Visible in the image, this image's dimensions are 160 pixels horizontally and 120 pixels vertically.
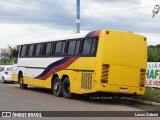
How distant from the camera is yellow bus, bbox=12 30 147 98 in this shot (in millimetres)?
17906

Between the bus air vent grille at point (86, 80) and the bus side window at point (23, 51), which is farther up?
the bus side window at point (23, 51)

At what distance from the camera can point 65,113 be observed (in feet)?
45.2

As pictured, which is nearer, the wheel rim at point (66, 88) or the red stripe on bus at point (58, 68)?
the red stripe on bus at point (58, 68)

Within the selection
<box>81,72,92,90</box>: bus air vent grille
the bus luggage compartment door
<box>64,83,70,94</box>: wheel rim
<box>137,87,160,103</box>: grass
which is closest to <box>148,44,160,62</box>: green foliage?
<box>137,87,160,103</box>: grass

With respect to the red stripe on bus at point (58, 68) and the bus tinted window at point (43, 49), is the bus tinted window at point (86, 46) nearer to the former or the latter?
the red stripe on bus at point (58, 68)

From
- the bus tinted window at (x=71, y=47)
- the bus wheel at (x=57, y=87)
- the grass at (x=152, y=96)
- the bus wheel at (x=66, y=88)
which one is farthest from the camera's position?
the bus wheel at (x=57, y=87)

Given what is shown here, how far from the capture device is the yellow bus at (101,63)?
58.7 ft

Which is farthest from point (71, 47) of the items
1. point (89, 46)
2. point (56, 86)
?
point (56, 86)

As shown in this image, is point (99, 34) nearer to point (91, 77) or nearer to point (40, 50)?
point (91, 77)

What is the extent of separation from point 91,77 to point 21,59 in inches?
407

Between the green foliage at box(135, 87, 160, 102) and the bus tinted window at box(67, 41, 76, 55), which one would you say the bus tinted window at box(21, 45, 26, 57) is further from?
the green foliage at box(135, 87, 160, 102)

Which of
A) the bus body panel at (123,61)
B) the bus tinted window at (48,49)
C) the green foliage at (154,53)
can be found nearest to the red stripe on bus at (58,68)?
the bus tinted window at (48,49)

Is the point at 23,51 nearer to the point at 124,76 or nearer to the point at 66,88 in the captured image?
the point at 66,88

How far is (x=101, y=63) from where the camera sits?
697 inches
